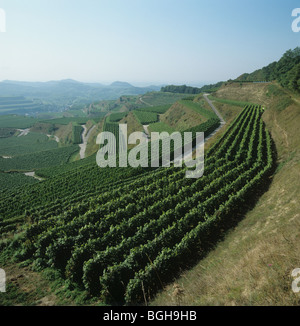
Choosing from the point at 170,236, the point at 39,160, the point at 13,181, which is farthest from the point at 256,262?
the point at 39,160

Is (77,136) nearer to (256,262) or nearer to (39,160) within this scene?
(39,160)

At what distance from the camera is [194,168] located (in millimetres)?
A: 26281

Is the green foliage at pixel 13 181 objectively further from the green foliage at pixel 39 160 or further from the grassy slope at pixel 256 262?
the grassy slope at pixel 256 262

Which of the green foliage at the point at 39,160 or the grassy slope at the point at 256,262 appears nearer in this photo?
the grassy slope at the point at 256,262

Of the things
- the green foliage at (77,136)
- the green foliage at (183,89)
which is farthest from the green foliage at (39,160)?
the green foliage at (183,89)

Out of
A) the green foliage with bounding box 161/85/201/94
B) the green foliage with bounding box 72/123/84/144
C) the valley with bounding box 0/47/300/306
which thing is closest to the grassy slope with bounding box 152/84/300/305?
the valley with bounding box 0/47/300/306

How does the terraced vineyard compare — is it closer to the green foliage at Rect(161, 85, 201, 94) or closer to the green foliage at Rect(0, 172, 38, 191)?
the green foliage at Rect(0, 172, 38, 191)

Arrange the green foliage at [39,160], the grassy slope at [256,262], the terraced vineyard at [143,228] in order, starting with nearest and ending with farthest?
1. the grassy slope at [256,262]
2. the terraced vineyard at [143,228]
3. the green foliage at [39,160]

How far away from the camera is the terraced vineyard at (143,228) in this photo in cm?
1145

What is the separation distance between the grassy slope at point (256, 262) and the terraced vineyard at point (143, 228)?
1.26 metres

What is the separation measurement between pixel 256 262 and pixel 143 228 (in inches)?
312

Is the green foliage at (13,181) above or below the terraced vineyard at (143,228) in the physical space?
below

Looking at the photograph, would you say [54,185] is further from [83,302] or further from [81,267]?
[83,302]
